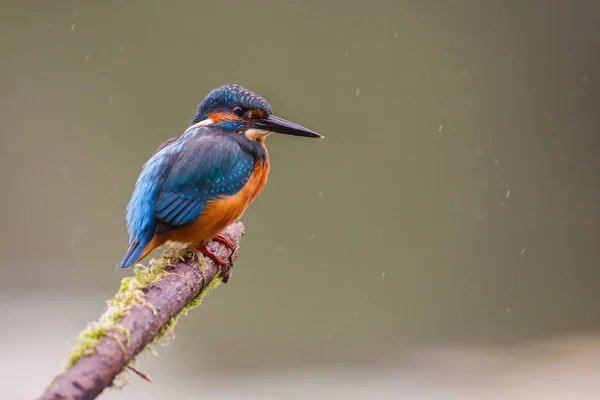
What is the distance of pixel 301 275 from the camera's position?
7.04 meters

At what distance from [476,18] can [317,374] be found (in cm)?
472

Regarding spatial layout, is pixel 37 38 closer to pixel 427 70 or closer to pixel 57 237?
pixel 57 237

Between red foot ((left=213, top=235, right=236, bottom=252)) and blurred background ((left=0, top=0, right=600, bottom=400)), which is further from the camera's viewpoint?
blurred background ((left=0, top=0, right=600, bottom=400))

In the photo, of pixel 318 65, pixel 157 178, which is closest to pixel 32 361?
pixel 157 178

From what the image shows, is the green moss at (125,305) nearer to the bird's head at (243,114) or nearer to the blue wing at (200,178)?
the blue wing at (200,178)

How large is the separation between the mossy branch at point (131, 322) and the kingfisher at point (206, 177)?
0.11 m

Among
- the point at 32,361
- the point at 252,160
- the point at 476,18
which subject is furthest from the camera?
the point at 476,18

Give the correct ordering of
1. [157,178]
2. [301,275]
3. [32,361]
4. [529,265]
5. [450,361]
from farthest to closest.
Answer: [529,265], [301,275], [450,361], [32,361], [157,178]

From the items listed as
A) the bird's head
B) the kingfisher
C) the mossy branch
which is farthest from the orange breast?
the bird's head

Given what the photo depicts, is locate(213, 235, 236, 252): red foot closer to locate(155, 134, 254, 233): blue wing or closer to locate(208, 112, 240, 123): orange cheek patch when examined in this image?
Result: locate(155, 134, 254, 233): blue wing

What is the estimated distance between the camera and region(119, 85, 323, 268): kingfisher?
271 cm

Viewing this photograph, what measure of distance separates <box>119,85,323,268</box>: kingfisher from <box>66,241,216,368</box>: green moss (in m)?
0.09

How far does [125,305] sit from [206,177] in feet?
3.29

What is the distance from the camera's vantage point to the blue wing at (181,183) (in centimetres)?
270
